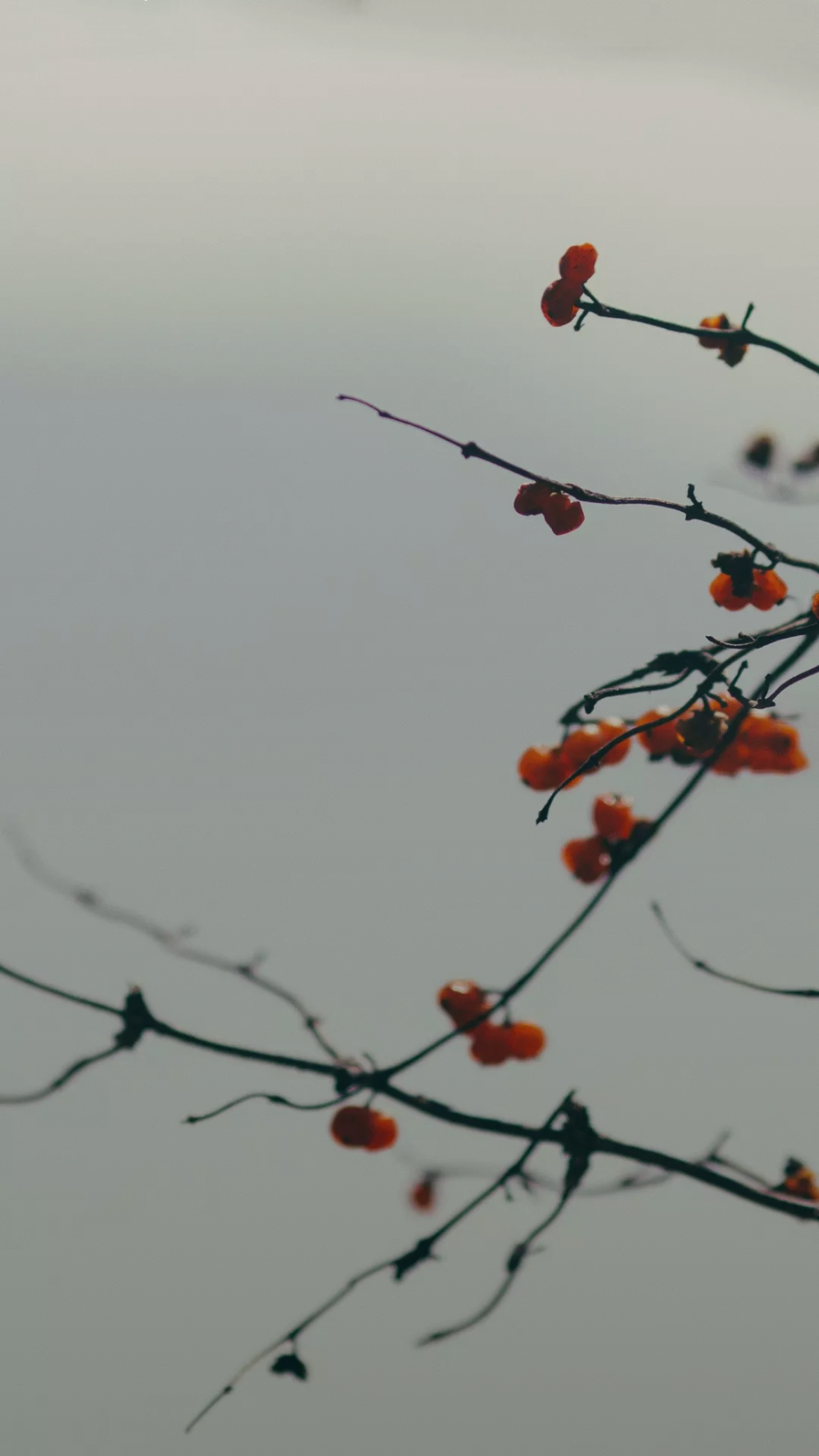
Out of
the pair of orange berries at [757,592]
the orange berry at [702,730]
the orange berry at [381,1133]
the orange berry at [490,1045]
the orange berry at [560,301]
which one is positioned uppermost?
the orange berry at [560,301]

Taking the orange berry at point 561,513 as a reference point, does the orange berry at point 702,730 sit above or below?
below

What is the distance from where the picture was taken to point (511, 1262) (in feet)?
3.30

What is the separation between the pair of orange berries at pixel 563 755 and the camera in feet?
4.02

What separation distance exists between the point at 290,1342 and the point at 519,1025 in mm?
410

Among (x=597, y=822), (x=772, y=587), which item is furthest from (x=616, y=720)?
(x=772, y=587)

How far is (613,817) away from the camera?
125cm

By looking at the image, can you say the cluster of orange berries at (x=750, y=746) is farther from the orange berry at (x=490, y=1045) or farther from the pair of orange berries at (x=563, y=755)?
the orange berry at (x=490, y=1045)

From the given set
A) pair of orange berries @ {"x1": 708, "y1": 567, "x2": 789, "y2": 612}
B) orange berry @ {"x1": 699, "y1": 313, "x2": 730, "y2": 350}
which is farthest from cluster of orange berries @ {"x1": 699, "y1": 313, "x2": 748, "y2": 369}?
pair of orange berries @ {"x1": 708, "y1": 567, "x2": 789, "y2": 612}

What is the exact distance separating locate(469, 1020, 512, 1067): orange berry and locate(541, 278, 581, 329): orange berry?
76cm

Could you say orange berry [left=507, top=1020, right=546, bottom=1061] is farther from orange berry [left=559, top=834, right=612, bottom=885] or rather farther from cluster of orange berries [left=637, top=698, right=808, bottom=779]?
cluster of orange berries [left=637, top=698, right=808, bottom=779]

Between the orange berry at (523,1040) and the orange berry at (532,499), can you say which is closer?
the orange berry at (532,499)

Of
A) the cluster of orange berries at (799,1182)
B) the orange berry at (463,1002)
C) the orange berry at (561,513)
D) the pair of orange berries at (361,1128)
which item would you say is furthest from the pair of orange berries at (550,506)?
the cluster of orange berries at (799,1182)

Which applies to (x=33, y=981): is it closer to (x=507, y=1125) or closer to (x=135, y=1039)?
(x=135, y=1039)

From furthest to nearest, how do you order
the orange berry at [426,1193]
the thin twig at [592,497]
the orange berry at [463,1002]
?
the orange berry at [426,1193] → the orange berry at [463,1002] → the thin twig at [592,497]
